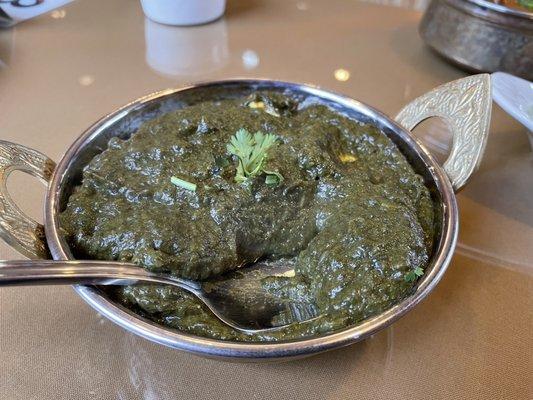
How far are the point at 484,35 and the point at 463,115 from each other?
1.92 ft

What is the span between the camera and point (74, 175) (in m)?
1.06

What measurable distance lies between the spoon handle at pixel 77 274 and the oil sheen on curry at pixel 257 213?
19 mm

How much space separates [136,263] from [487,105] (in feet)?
2.79

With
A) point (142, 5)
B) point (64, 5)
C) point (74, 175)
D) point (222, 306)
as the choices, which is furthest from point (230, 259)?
point (64, 5)

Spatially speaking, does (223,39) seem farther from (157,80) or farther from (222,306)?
(222,306)

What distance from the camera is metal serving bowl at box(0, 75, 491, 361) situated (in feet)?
2.45

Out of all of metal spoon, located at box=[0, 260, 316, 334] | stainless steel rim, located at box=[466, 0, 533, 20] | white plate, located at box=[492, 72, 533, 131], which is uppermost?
stainless steel rim, located at box=[466, 0, 533, 20]

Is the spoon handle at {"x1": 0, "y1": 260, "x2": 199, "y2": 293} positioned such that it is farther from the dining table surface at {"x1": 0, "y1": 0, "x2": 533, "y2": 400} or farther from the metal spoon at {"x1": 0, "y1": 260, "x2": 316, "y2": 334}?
the dining table surface at {"x1": 0, "y1": 0, "x2": 533, "y2": 400}

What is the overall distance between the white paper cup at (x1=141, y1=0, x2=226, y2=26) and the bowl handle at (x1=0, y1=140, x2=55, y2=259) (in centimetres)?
116

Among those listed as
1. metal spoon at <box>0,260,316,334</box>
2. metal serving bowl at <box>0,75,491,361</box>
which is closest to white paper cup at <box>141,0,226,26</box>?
metal serving bowl at <box>0,75,491,361</box>

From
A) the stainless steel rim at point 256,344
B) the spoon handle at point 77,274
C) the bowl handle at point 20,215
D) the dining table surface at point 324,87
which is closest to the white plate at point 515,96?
the dining table surface at point 324,87

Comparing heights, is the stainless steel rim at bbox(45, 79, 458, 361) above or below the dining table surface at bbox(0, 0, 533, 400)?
above

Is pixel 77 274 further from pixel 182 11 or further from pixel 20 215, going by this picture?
pixel 182 11

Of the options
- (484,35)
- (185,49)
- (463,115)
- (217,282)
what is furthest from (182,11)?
(217,282)
